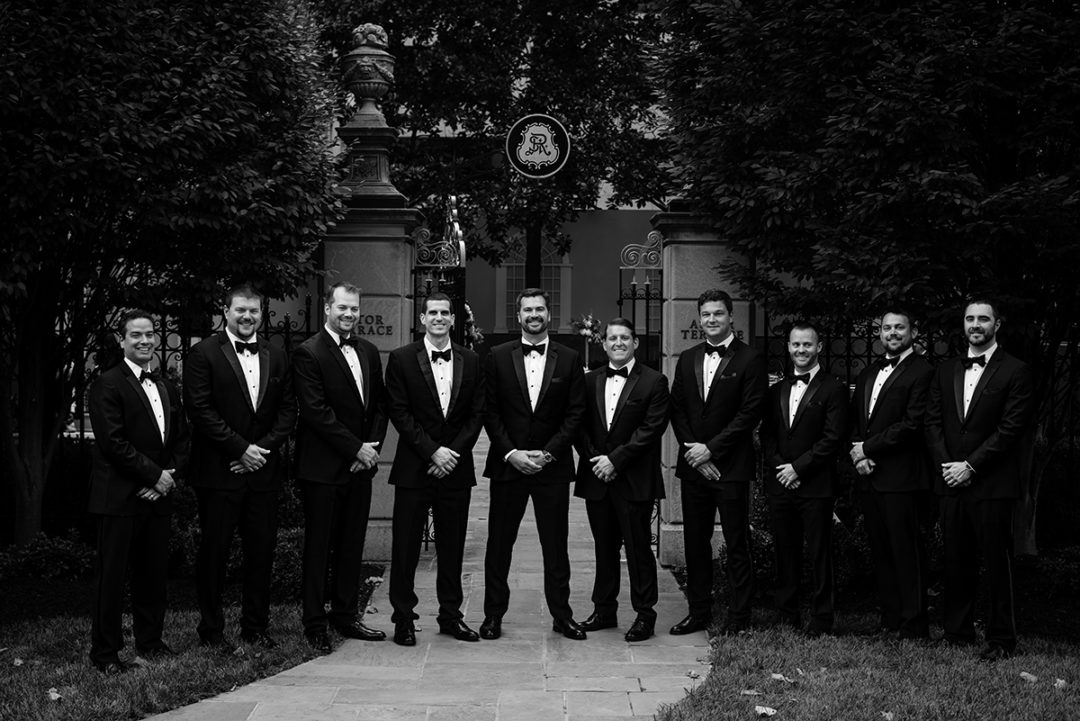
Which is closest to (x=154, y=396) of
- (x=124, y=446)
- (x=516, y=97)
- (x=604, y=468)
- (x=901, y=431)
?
(x=124, y=446)

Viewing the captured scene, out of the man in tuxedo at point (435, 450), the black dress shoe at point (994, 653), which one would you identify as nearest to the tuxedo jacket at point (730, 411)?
the man in tuxedo at point (435, 450)

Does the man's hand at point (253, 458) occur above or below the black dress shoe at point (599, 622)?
above

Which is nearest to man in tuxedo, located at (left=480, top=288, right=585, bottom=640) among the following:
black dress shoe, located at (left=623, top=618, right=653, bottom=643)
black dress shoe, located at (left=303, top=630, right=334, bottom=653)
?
black dress shoe, located at (left=623, top=618, right=653, bottom=643)

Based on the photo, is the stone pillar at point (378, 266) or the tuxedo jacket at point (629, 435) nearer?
the tuxedo jacket at point (629, 435)

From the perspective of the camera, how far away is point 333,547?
7.52 m

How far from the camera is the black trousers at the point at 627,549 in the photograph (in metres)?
7.61

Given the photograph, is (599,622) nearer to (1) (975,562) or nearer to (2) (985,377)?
(1) (975,562)

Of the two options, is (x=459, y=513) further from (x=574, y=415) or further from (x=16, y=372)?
(x=16, y=372)

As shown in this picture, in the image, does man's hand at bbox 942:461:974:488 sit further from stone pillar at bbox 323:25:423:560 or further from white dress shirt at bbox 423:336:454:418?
stone pillar at bbox 323:25:423:560

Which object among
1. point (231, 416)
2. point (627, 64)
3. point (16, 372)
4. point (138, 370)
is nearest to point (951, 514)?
point (231, 416)

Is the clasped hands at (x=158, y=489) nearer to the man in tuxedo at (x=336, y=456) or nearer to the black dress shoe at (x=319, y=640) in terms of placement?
the man in tuxedo at (x=336, y=456)

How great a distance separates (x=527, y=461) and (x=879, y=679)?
2.46m

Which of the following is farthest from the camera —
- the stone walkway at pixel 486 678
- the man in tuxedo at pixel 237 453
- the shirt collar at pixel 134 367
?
the man in tuxedo at pixel 237 453

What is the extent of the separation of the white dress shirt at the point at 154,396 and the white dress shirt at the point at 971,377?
15.8 ft
